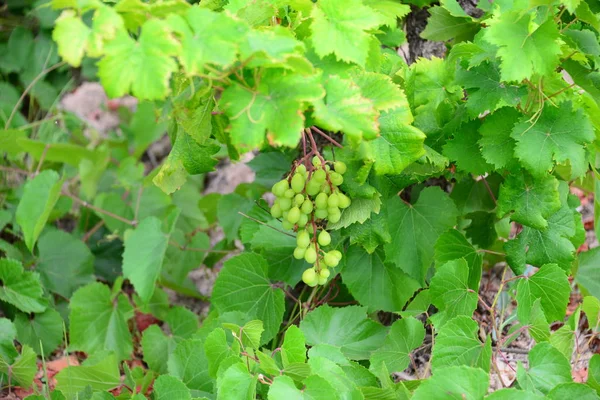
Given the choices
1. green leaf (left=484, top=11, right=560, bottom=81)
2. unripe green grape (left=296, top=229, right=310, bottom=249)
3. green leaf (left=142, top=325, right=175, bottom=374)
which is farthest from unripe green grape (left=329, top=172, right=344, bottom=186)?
green leaf (left=142, top=325, right=175, bottom=374)

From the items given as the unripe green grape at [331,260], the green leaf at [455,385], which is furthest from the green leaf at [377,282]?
the green leaf at [455,385]

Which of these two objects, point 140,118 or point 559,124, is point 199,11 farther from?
point 140,118

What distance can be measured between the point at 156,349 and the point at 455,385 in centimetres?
107

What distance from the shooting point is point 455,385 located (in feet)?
3.65

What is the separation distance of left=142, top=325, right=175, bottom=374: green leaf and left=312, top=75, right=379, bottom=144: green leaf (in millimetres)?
1129

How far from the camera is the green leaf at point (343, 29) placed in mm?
1098

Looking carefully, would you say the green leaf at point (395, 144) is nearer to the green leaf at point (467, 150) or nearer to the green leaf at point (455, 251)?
the green leaf at point (467, 150)

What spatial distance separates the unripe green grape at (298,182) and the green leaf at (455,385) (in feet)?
1.44

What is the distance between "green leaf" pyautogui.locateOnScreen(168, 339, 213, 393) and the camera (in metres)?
1.59

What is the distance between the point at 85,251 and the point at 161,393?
0.93 metres

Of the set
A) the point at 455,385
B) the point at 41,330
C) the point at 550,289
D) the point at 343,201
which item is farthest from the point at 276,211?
the point at 41,330

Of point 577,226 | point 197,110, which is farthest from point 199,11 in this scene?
point 577,226

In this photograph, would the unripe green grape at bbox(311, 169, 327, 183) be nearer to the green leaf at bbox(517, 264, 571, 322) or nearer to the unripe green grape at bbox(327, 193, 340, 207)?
the unripe green grape at bbox(327, 193, 340, 207)

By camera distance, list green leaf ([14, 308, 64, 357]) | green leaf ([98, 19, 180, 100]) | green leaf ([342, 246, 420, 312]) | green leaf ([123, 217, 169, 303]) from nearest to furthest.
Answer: green leaf ([98, 19, 180, 100]) < green leaf ([342, 246, 420, 312]) < green leaf ([123, 217, 169, 303]) < green leaf ([14, 308, 64, 357])
